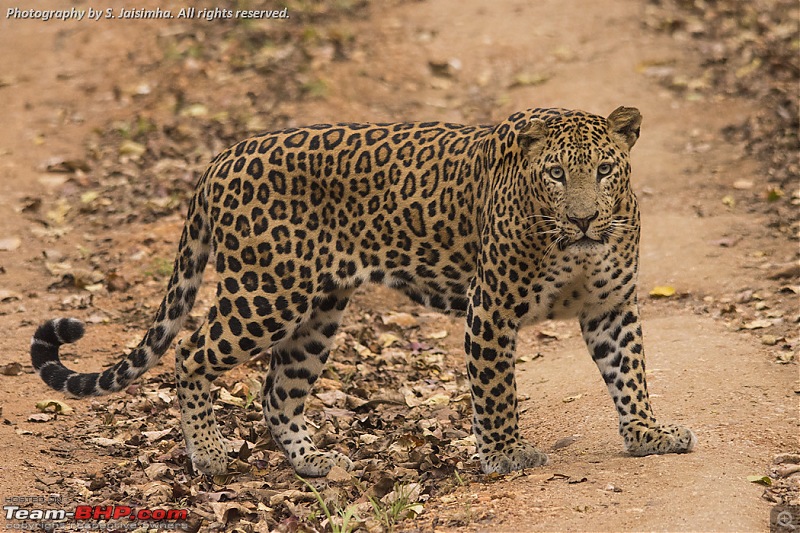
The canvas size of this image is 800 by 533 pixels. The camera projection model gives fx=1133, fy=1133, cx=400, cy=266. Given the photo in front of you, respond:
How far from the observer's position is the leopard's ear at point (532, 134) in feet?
23.4

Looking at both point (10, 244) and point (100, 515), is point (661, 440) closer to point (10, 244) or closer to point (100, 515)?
point (100, 515)

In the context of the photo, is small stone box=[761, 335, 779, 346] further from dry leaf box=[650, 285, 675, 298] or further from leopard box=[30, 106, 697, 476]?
leopard box=[30, 106, 697, 476]

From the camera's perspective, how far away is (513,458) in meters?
7.39

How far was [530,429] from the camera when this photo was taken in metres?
A: 8.52

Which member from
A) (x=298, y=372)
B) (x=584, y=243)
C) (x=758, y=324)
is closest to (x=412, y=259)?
(x=298, y=372)

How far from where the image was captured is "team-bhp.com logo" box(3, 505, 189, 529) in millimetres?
7141

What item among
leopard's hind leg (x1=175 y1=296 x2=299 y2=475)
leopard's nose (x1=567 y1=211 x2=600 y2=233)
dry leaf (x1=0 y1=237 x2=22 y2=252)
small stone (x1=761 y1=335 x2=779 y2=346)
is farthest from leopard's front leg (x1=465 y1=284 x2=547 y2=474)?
dry leaf (x1=0 y1=237 x2=22 y2=252)

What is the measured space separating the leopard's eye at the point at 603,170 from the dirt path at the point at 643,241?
1857 millimetres

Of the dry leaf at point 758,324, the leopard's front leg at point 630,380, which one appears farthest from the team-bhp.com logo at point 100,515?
the dry leaf at point 758,324

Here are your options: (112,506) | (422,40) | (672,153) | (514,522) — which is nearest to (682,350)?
(514,522)

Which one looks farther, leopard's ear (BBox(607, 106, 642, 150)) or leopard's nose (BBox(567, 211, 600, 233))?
leopard's ear (BBox(607, 106, 642, 150))

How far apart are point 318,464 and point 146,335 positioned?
1552 mm

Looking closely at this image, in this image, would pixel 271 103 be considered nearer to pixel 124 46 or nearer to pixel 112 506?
pixel 124 46

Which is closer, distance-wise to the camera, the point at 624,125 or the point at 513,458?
the point at 624,125
